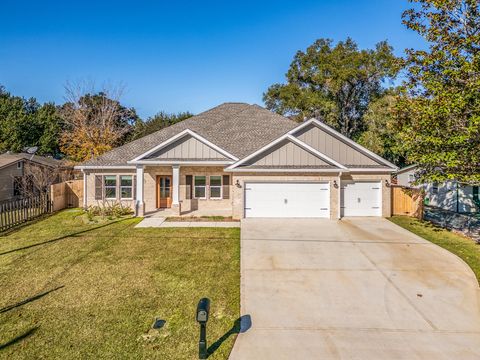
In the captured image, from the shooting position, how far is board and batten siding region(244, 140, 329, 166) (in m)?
14.6

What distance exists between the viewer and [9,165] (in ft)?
69.9

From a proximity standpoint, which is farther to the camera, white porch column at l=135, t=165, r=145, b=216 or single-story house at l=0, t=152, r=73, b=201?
single-story house at l=0, t=152, r=73, b=201

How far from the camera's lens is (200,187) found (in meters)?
16.8

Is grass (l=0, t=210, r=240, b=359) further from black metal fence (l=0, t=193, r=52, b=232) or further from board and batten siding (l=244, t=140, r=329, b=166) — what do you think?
board and batten siding (l=244, t=140, r=329, b=166)

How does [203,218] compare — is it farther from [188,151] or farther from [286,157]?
[286,157]

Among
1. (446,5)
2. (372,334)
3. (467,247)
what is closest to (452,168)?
(467,247)

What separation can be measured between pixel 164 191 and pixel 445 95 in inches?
573

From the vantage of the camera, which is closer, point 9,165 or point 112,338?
point 112,338

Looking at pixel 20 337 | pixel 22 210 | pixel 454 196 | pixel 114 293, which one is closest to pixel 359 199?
pixel 454 196

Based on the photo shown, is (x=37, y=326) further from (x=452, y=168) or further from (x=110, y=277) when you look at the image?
(x=452, y=168)

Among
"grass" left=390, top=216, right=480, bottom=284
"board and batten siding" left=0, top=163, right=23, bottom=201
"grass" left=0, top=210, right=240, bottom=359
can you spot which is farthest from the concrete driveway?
"board and batten siding" left=0, top=163, right=23, bottom=201

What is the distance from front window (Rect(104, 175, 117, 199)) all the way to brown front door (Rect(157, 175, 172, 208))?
275 centimetres

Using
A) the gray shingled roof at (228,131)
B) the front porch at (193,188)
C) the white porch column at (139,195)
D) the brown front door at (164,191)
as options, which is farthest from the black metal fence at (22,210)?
the brown front door at (164,191)

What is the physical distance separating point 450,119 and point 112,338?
1263 centimetres
